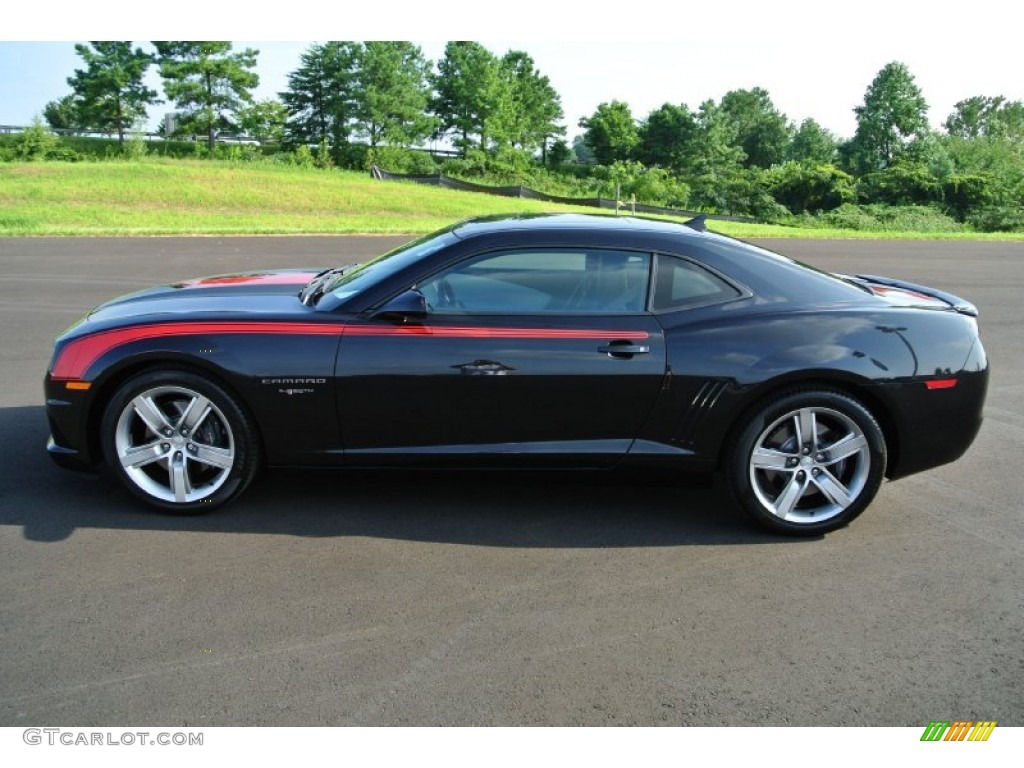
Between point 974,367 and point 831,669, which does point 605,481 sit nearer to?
point 831,669

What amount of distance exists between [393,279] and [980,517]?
3191 millimetres

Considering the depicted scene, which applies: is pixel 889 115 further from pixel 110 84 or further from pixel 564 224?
pixel 564 224

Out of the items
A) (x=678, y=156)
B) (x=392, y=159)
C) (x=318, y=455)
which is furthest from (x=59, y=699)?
(x=678, y=156)

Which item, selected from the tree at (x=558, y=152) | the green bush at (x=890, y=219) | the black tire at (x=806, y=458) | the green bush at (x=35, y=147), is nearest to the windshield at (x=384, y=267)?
the black tire at (x=806, y=458)

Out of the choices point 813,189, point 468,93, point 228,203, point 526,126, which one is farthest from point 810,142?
point 228,203

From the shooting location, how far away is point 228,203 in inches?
1398

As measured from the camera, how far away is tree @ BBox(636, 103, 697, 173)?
273 ft

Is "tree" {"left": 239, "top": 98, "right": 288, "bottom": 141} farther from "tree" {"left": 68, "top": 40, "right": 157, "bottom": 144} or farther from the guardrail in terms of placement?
the guardrail

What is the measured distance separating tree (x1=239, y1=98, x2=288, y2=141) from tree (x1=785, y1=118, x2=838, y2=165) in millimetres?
50020

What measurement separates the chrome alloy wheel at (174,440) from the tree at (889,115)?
79257 mm

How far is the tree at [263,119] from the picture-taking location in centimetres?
7031

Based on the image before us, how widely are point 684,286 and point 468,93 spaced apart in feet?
248
